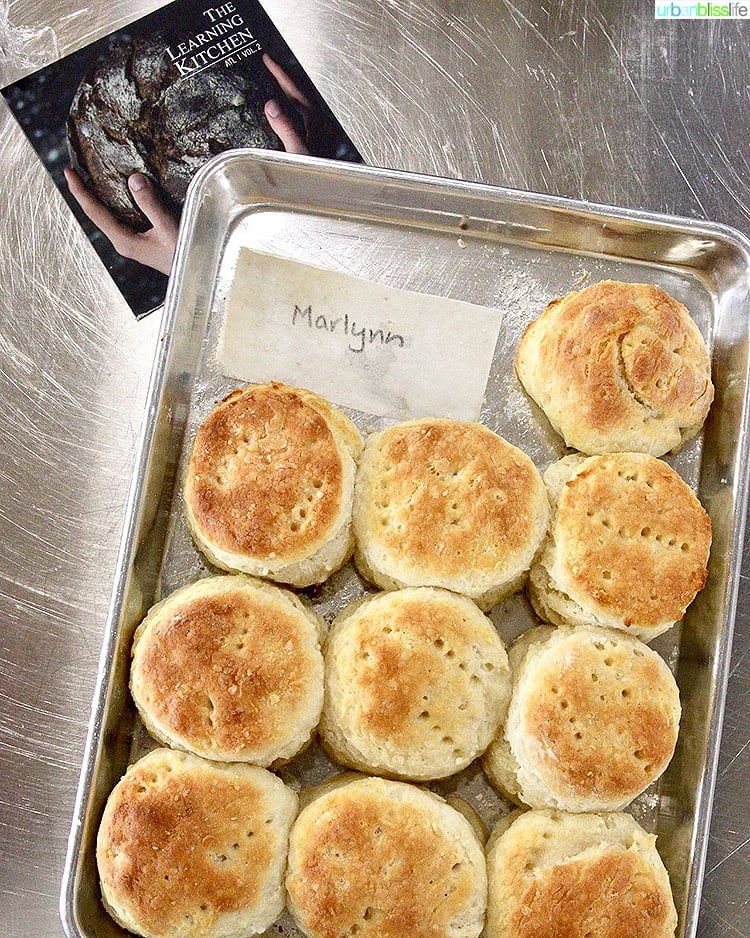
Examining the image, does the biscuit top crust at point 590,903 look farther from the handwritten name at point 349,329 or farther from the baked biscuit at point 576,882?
the handwritten name at point 349,329

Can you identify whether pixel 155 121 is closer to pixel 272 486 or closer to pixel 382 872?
pixel 272 486

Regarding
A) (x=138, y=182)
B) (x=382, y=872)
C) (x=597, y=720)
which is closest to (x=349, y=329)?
(x=138, y=182)

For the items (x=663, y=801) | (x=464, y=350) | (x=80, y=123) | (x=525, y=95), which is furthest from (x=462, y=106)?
(x=663, y=801)

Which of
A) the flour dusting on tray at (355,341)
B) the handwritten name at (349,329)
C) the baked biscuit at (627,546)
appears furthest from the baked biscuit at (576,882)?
the handwritten name at (349,329)

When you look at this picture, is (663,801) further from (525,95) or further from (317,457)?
(525,95)

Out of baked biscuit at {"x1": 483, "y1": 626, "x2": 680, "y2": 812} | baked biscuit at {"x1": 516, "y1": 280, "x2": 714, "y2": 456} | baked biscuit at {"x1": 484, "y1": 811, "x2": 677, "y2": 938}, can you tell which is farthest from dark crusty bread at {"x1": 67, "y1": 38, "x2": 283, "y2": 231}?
baked biscuit at {"x1": 484, "y1": 811, "x2": 677, "y2": 938}
